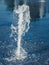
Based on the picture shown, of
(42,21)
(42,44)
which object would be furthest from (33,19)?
(42,44)

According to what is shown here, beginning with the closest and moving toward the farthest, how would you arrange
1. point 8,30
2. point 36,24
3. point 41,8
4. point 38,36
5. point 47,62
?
point 47,62
point 38,36
point 8,30
point 36,24
point 41,8

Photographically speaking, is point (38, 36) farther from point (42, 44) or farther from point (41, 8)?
point (41, 8)

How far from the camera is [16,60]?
8.04m

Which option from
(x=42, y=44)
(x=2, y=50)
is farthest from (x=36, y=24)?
(x=2, y=50)

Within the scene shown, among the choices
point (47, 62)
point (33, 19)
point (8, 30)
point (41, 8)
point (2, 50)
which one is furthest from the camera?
point (41, 8)

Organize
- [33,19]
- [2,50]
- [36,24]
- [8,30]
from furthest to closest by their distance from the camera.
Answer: [33,19] → [36,24] → [8,30] → [2,50]

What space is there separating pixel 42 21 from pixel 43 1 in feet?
23.5

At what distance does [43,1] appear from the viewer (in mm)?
19266

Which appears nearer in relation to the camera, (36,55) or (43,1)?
(36,55)

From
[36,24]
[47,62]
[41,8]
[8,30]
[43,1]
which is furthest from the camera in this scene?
[43,1]

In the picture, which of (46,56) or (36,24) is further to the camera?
(36,24)

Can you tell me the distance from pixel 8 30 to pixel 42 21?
194 cm

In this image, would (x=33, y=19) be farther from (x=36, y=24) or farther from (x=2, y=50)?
(x=2, y=50)

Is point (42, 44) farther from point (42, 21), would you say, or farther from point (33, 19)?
point (33, 19)
